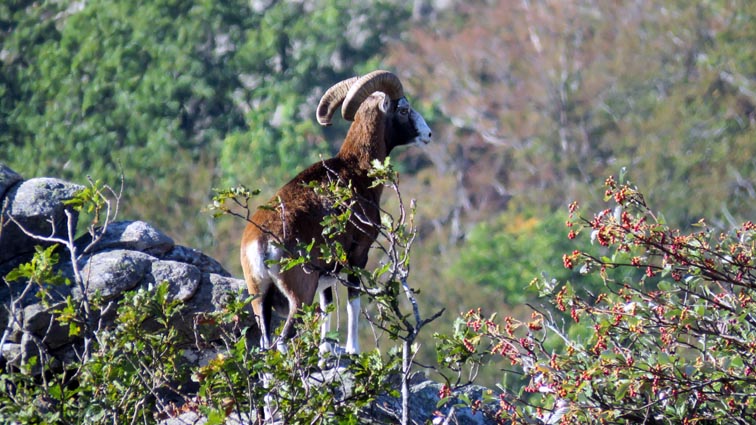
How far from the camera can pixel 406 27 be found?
58000 mm

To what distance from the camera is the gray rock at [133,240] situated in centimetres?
1196

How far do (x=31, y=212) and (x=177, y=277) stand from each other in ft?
3.85

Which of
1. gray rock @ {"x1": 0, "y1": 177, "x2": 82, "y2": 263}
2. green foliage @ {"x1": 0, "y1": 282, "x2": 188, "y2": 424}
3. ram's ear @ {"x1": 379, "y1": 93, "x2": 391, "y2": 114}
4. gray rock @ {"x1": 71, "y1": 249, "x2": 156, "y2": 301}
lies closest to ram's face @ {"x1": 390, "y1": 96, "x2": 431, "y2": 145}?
ram's ear @ {"x1": 379, "y1": 93, "x2": 391, "y2": 114}

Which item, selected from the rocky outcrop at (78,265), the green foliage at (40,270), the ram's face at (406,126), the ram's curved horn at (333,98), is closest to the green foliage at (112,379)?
the green foliage at (40,270)

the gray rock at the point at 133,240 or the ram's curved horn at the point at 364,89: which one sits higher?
the ram's curved horn at the point at 364,89

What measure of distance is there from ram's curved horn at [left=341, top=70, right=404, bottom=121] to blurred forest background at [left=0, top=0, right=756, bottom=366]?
2420 cm

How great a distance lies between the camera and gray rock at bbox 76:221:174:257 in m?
12.0

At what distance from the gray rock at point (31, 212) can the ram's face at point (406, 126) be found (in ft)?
8.34

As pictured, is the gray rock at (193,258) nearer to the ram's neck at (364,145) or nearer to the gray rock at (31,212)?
the gray rock at (31,212)

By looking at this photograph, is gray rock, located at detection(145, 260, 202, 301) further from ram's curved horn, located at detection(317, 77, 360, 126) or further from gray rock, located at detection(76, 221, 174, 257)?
ram's curved horn, located at detection(317, 77, 360, 126)

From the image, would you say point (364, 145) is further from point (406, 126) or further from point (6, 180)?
point (6, 180)

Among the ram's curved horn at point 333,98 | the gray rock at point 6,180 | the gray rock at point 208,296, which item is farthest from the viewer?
the ram's curved horn at point 333,98

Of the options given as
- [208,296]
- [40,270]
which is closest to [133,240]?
[208,296]

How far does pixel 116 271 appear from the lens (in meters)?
11.5
